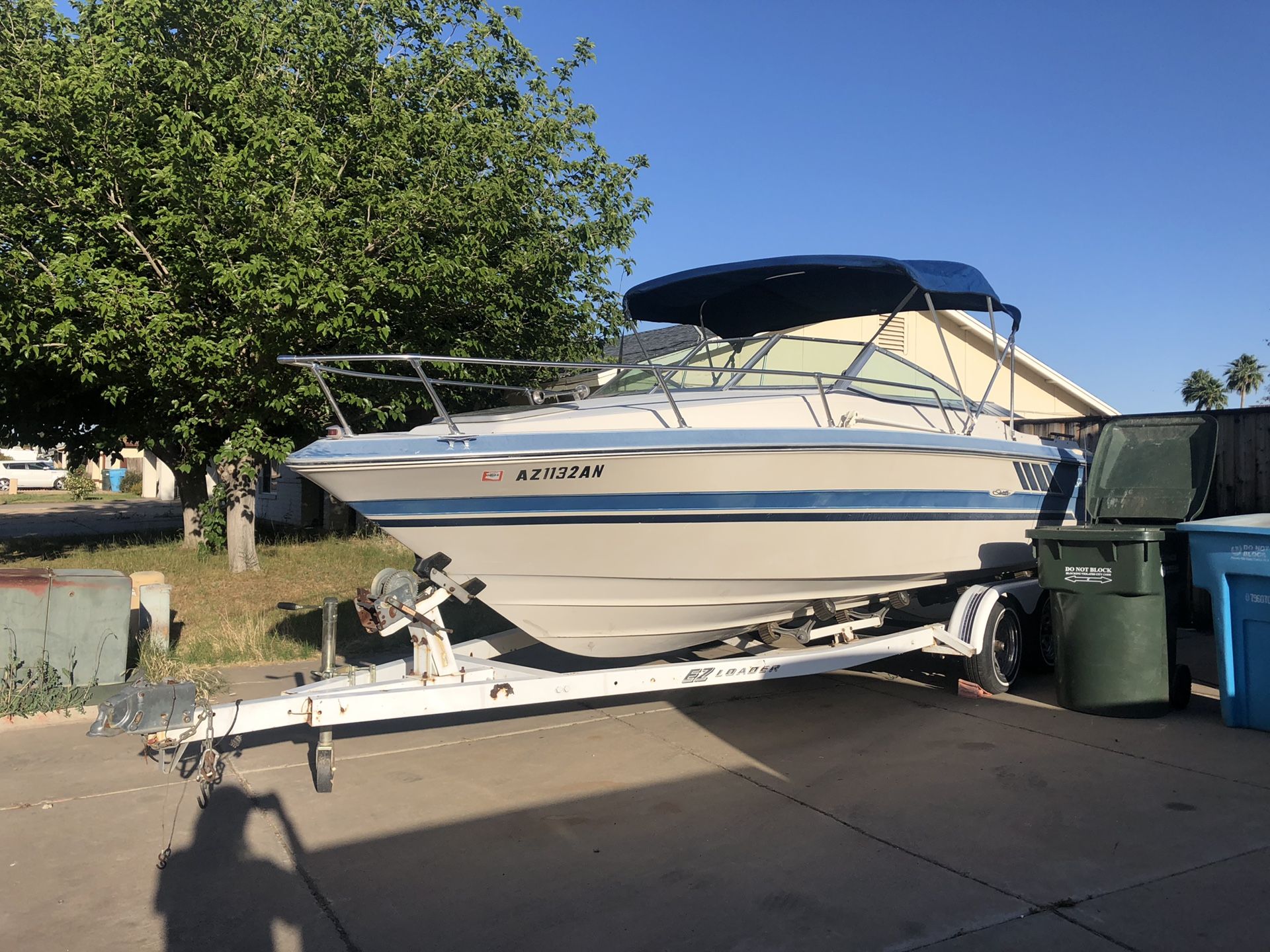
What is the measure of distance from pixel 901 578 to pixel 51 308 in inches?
315

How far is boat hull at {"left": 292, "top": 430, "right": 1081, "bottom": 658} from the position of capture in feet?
16.6

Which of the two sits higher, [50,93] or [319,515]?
[50,93]

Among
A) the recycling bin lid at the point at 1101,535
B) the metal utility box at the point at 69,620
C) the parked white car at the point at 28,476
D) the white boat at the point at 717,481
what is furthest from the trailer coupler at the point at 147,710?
the parked white car at the point at 28,476

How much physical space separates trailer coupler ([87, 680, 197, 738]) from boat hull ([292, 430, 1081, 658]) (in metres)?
1.31

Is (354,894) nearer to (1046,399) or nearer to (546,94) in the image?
(546,94)

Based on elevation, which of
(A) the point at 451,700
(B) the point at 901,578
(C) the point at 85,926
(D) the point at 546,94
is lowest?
(C) the point at 85,926

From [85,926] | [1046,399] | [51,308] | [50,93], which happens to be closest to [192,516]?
[51,308]

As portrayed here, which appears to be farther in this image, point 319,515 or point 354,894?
point 319,515

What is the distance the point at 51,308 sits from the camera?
916 centimetres

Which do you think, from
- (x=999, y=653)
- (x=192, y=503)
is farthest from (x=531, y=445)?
(x=192, y=503)

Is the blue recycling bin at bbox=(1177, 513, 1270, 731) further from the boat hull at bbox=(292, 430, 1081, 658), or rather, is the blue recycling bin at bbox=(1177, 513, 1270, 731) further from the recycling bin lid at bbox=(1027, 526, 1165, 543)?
the boat hull at bbox=(292, 430, 1081, 658)

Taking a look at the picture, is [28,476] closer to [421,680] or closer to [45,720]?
[45,720]

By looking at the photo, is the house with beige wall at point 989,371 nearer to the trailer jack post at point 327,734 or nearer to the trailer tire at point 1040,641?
the trailer tire at point 1040,641

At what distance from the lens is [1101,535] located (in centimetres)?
607
